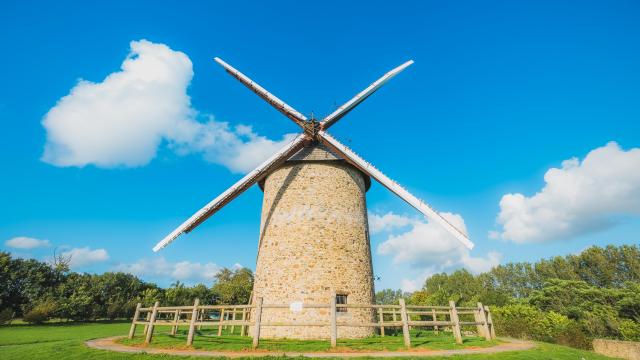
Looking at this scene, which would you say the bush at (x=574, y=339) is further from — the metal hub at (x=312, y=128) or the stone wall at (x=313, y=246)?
the metal hub at (x=312, y=128)

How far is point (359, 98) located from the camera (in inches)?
675

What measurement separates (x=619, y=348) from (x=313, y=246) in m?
12.1

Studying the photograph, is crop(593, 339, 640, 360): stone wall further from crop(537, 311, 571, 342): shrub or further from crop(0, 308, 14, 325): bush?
crop(0, 308, 14, 325): bush

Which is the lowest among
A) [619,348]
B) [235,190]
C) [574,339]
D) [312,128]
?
[619,348]

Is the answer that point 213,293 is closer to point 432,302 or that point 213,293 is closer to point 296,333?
point 432,302

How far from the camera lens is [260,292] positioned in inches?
543

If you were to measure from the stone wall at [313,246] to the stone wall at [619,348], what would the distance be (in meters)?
9.05

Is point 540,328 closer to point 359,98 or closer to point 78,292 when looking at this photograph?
point 359,98

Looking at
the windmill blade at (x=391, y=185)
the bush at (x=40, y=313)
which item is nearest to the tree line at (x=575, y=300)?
the windmill blade at (x=391, y=185)

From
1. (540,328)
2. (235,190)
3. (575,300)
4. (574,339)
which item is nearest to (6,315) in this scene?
(235,190)

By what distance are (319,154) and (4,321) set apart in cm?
2747

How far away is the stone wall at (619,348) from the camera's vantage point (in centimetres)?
1152

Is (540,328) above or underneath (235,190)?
underneath

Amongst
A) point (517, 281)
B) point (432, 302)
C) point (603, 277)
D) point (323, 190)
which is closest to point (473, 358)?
point (323, 190)
